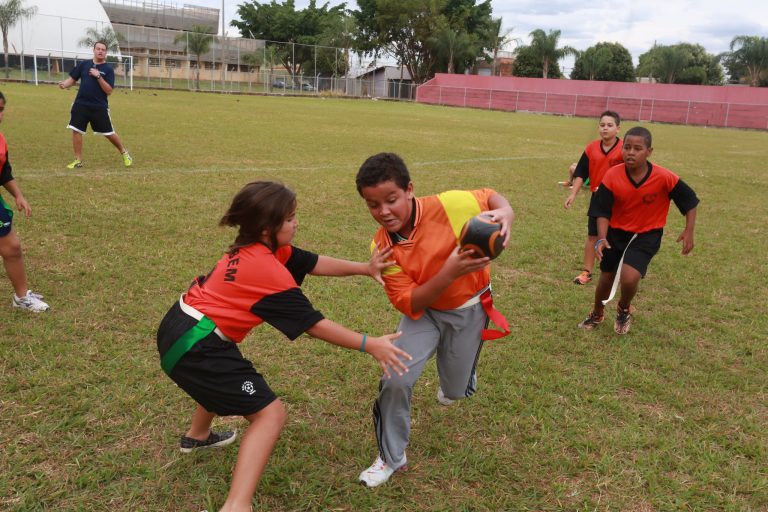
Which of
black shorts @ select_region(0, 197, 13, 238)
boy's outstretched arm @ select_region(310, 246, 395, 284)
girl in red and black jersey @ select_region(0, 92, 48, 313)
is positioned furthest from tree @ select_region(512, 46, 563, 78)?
boy's outstretched arm @ select_region(310, 246, 395, 284)

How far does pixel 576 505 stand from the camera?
2.85 m

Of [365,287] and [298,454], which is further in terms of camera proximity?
[365,287]

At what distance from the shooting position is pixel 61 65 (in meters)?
41.1

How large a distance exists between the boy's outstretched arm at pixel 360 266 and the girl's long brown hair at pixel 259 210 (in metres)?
0.46

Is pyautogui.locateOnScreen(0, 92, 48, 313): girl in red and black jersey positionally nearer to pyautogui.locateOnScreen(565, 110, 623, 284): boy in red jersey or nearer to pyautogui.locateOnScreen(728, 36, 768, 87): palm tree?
pyautogui.locateOnScreen(565, 110, 623, 284): boy in red jersey

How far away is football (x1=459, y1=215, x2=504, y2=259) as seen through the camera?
2.48 metres

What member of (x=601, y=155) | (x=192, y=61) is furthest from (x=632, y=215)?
(x=192, y=61)

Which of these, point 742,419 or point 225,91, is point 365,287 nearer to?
point 742,419

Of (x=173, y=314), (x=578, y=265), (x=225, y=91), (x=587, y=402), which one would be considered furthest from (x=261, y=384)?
(x=225, y=91)

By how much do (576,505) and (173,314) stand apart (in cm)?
207

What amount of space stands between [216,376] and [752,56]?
68.6m

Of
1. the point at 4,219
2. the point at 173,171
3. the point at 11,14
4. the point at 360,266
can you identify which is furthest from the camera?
the point at 11,14

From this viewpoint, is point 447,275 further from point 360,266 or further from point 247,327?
point 247,327

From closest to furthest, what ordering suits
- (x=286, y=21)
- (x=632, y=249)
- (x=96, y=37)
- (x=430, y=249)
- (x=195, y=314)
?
(x=195, y=314) < (x=430, y=249) < (x=632, y=249) < (x=96, y=37) < (x=286, y=21)
